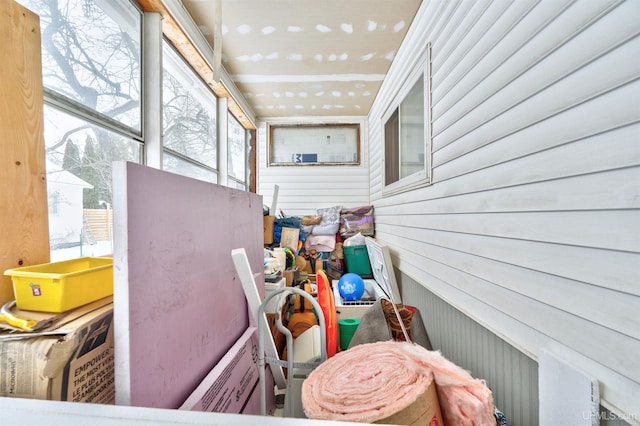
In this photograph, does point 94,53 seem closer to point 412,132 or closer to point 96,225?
point 96,225

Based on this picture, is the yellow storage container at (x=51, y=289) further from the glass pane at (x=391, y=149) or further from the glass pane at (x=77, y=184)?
the glass pane at (x=391, y=149)

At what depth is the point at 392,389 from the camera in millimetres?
688

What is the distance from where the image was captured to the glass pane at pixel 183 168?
241cm

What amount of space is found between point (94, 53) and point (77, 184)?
806 millimetres

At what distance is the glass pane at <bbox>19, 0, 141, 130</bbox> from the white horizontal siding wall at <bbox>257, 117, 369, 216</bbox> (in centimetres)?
295

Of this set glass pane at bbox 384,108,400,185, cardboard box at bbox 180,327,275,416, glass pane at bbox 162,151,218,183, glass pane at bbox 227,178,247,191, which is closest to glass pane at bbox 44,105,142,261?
glass pane at bbox 162,151,218,183

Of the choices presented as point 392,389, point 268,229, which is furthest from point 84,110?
point 268,229

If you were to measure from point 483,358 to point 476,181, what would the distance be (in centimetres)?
94

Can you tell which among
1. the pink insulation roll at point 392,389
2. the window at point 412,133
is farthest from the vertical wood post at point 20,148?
the window at point 412,133

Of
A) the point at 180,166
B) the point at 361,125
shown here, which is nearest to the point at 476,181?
the point at 180,166

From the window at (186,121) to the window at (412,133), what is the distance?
85.6 inches

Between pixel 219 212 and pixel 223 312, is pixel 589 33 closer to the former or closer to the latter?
pixel 219 212

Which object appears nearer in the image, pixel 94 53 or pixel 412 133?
pixel 94 53

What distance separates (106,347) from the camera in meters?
0.88
